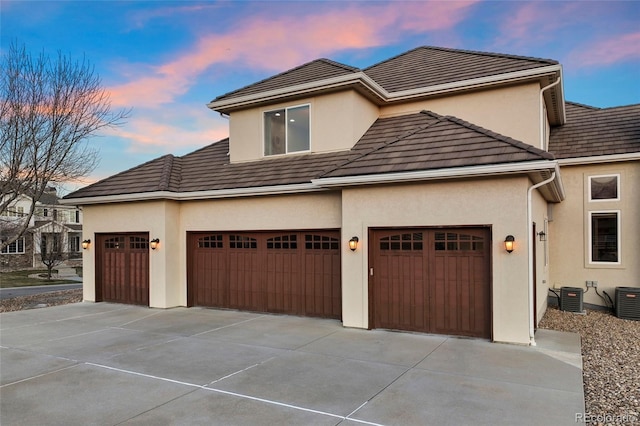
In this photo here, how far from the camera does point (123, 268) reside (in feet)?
40.6

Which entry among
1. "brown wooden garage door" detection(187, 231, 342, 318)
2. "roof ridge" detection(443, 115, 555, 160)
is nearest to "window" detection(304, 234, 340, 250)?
"brown wooden garage door" detection(187, 231, 342, 318)

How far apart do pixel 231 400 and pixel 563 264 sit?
10490 millimetres

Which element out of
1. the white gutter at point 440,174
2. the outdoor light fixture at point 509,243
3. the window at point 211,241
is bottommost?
the window at point 211,241

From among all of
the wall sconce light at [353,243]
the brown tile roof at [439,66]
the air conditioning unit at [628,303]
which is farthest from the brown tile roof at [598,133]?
the wall sconce light at [353,243]

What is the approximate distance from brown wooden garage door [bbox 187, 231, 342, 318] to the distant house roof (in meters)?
3.90

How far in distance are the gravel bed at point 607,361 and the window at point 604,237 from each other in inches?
60.5

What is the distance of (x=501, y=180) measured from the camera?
7559 mm

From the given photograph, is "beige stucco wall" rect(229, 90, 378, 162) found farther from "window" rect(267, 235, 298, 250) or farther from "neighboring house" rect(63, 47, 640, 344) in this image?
"window" rect(267, 235, 298, 250)

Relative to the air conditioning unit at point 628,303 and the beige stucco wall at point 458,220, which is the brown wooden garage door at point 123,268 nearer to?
the beige stucco wall at point 458,220

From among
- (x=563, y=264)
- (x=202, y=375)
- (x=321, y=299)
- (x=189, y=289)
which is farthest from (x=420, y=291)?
(x=189, y=289)

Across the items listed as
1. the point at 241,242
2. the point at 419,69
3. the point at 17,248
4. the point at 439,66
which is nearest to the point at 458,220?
the point at 241,242

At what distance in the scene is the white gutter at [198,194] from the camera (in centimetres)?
999

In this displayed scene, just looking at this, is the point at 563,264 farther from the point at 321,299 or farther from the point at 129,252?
the point at 129,252

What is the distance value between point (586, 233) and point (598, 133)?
9.75 ft
